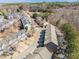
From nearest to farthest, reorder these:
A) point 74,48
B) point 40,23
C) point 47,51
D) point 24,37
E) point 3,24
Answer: point 74,48, point 47,51, point 24,37, point 3,24, point 40,23

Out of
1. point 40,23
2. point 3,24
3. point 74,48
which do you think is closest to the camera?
point 74,48

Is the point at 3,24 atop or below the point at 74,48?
below

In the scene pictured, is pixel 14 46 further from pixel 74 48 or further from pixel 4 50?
pixel 74 48

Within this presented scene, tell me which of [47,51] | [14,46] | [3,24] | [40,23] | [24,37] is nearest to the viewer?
[47,51]

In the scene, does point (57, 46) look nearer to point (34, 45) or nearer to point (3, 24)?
point (34, 45)

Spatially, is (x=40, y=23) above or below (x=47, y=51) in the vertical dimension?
below

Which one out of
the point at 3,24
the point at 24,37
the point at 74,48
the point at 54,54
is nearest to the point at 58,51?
the point at 54,54

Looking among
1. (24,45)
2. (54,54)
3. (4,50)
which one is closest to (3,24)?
(24,45)

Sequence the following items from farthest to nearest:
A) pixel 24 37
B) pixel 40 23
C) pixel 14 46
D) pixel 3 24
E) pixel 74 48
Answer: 1. pixel 40 23
2. pixel 3 24
3. pixel 24 37
4. pixel 14 46
5. pixel 74 48

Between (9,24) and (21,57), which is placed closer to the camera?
(21,57)
